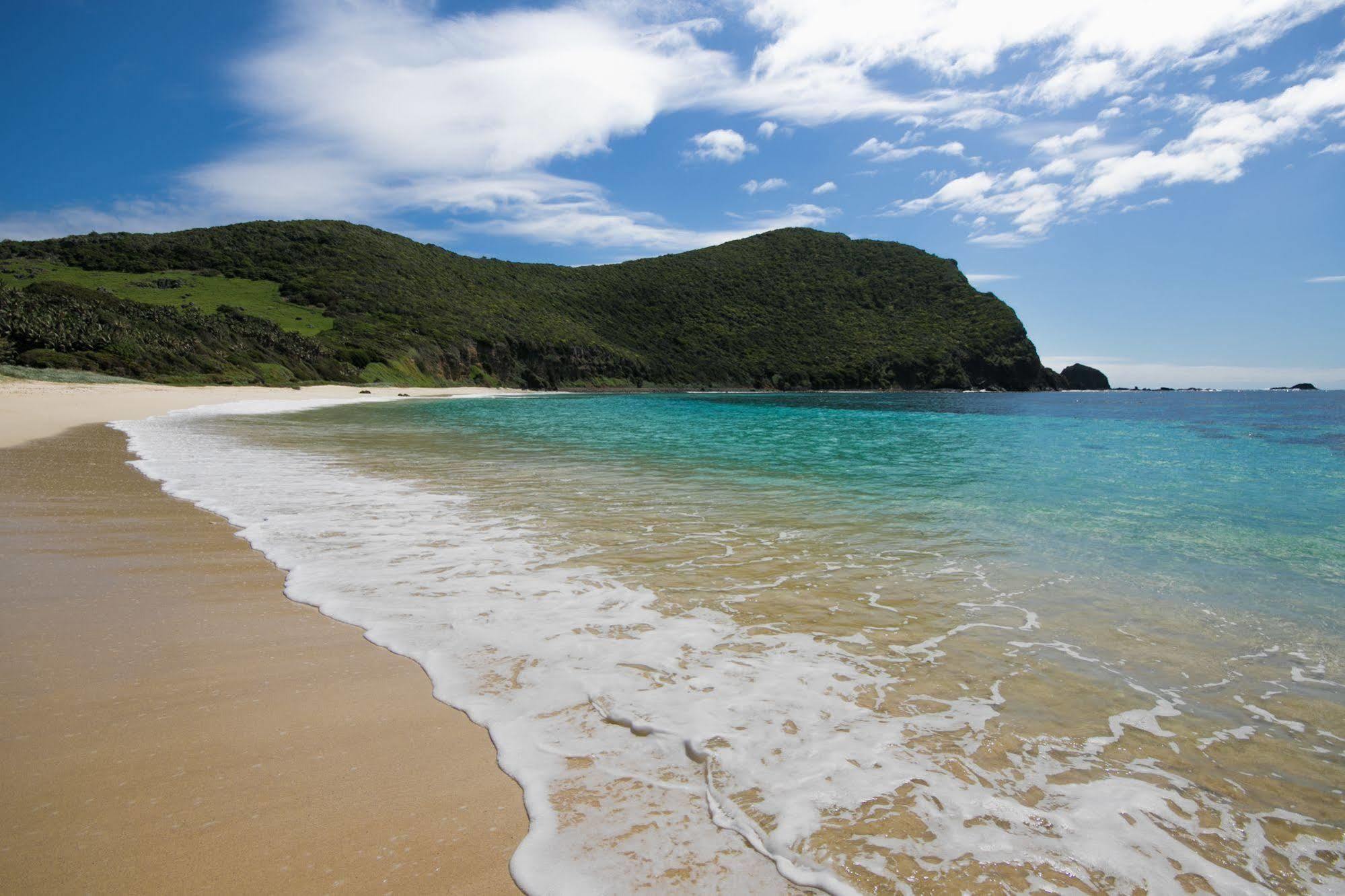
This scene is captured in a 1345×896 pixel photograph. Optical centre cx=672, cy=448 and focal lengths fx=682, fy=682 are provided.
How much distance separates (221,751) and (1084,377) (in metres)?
212

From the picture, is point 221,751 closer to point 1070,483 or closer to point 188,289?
point 1070,483

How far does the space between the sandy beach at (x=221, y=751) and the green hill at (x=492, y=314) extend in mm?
46862

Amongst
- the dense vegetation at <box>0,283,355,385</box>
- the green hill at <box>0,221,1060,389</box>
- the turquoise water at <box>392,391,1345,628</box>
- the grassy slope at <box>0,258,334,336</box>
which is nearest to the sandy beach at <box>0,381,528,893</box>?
the turquoise water at <box>392,391,1345,628</box>

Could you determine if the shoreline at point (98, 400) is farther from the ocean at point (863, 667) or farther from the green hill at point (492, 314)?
the ocean at point (863, 667)

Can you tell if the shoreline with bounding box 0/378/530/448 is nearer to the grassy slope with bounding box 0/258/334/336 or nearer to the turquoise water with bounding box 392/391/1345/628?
the turquoise water with bounding box 392/391/1345/628

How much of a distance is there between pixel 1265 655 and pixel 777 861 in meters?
4.23

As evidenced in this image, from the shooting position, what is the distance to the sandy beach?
7.19 feet

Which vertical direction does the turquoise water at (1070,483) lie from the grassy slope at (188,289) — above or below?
below

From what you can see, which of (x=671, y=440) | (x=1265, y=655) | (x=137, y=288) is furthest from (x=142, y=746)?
(x=137, y=288)

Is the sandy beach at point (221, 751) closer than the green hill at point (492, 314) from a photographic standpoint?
Yes

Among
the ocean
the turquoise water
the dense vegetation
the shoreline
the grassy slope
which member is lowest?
the ocean

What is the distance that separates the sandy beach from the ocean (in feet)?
0.83

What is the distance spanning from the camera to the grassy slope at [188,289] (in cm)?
6391

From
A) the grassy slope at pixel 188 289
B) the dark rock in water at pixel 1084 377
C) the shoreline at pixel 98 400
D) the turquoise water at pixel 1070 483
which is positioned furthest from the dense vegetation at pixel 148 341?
the dark rock in water at pixel 1084 377
